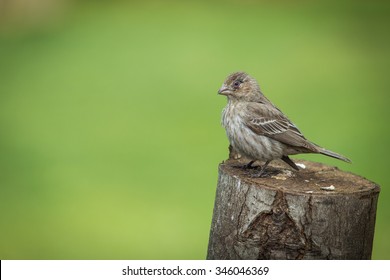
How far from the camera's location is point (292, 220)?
5.32 metres

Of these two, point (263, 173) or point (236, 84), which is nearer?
point (263, 173)

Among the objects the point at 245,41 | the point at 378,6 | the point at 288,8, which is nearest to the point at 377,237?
the point at 245,41

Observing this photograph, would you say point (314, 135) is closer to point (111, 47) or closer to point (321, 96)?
point (321, 96)

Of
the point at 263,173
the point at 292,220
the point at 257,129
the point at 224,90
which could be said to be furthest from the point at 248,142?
the point at 292,220

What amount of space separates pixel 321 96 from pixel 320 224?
1061 centimetres

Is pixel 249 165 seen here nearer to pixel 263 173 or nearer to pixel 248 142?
pixel 248 142

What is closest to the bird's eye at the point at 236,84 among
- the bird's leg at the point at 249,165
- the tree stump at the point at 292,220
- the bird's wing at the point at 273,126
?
the bird's wing at the point at 273,126

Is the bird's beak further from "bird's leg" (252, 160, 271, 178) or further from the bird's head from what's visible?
"bird's leg" (252, 160, 271, 178)

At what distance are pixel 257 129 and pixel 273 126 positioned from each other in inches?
6.0

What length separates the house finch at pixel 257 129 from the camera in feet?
21.0

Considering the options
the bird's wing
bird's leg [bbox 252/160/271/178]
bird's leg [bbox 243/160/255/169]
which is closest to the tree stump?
bird's leg [bbox 252/160/271/178]

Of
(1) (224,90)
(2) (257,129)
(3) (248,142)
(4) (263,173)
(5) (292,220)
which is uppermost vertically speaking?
(1) (224,90)

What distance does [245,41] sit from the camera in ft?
62.8

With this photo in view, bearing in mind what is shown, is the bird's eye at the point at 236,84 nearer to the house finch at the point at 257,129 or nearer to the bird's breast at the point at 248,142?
the house finch at the point at 257,129
